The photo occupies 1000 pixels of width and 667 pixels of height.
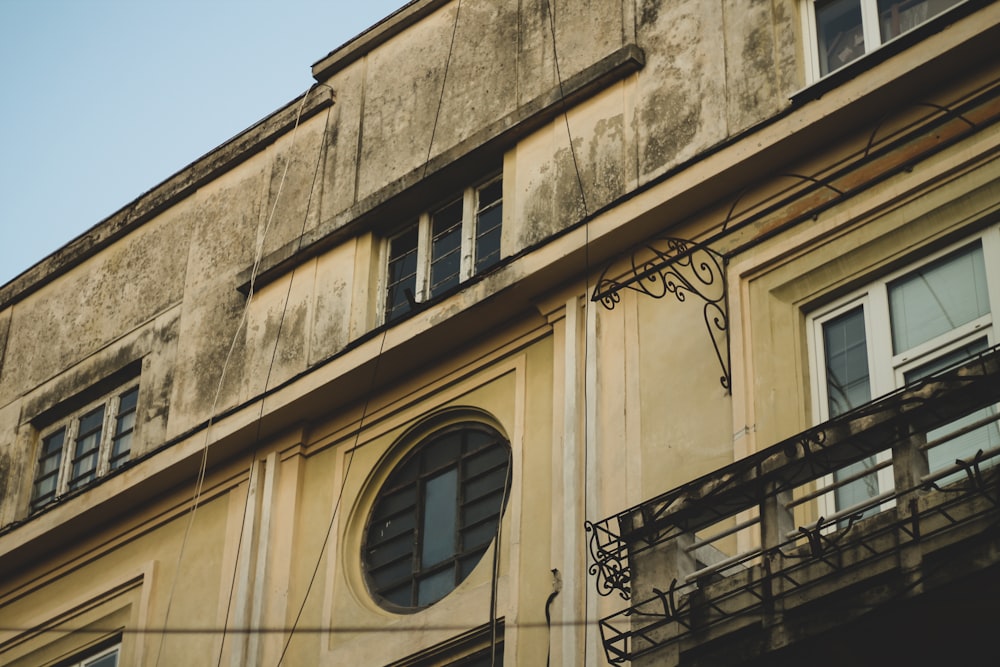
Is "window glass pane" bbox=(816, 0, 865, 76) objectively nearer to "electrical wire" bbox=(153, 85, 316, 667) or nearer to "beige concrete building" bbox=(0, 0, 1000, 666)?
"beige concrete building" bbox=(0, 0, 1000, 666)

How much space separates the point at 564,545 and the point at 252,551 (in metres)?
3.92

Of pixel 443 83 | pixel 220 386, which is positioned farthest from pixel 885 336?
pixel 220 386

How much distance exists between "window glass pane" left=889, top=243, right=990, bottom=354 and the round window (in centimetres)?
381

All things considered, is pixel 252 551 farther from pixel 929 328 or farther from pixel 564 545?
pixel 929 328

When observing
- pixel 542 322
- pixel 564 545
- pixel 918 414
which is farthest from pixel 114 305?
pixel 918 414

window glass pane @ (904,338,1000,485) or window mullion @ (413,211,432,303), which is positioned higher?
window mullion @ (413,211,432,303)

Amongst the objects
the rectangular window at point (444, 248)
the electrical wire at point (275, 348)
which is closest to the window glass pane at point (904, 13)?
the rectangular window at point (444, 248)

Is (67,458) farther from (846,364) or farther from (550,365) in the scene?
(846,364)

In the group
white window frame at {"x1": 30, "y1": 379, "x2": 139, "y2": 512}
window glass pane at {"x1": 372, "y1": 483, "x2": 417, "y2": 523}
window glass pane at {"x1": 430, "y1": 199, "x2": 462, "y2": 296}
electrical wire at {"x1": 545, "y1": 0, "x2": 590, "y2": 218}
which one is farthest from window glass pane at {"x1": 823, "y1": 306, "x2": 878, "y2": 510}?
white window frame at {"x1": 30, "y1": 379, "x2": 139, "y2": 512}

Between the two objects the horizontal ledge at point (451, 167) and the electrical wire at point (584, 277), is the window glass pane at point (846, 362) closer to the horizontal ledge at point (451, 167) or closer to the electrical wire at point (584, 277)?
the electrical wire at point (584, 277)

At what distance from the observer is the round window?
15336mm

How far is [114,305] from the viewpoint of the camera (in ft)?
67.5

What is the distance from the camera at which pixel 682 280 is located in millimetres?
14242

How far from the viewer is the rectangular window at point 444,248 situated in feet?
55.5
